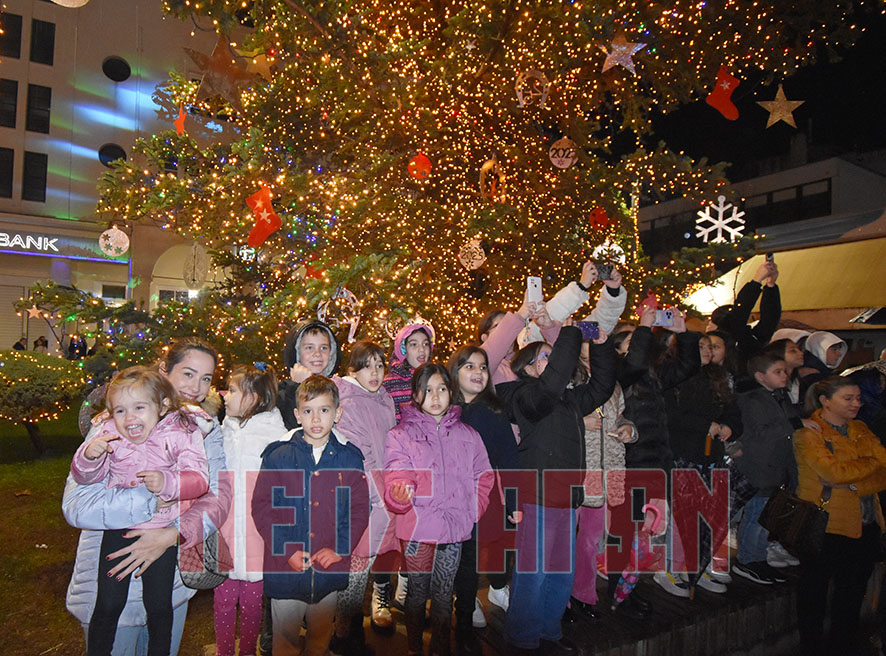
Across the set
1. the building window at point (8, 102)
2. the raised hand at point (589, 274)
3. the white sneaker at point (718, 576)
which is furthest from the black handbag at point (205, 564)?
the building window at point (8, 102)

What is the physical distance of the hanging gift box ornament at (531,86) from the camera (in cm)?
613

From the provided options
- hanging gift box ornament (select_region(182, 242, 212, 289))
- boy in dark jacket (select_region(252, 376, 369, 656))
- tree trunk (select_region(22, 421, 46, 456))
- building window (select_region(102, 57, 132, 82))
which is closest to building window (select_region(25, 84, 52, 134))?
building window (select_region(102, 57, 132, 82))

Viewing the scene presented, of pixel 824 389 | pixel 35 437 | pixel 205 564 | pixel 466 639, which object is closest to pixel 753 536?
pixel 824 389

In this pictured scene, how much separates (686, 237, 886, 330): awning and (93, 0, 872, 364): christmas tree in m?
5.94

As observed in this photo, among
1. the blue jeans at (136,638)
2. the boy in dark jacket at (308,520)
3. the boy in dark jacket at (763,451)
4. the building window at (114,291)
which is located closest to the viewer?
the blue jeans at (136,638)

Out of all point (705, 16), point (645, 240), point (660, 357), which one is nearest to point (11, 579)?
point (660, 357)

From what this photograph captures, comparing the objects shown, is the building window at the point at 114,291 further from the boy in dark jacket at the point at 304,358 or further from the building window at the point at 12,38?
the boy in dark jacket at the point at 304,358

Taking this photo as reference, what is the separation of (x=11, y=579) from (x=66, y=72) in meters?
23.7

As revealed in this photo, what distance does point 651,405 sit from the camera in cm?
411

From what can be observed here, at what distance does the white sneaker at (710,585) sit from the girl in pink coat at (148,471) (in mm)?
4016

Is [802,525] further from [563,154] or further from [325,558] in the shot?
[563,154]

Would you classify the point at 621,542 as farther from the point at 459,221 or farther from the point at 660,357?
the point at 459,221

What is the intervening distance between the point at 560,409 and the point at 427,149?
4.85 meters

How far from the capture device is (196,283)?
9.65 m
